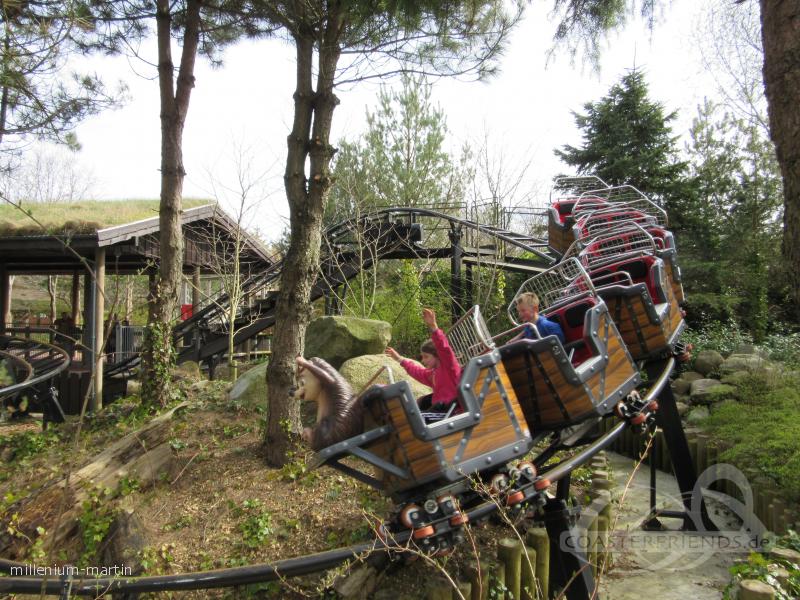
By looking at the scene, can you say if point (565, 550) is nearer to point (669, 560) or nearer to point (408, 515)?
point (408, 515)

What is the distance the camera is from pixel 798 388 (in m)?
6.50

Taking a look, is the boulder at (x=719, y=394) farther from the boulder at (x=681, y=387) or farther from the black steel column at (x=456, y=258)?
the black steel column at (x=456, y=258)

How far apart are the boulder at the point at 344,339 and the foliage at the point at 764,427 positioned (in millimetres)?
3779

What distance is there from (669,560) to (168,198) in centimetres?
640

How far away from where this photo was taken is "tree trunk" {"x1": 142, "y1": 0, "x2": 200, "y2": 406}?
21.3 feet

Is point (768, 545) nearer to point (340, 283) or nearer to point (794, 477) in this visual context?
point (794, 477)

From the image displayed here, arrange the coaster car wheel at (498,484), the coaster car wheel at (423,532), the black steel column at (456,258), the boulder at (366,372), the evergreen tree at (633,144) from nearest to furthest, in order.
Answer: the coaster car wheel at (423,532)
the coaster car wheel at (498,484)
the boulder at (366,372)
the black steel column at (456,258)
the evergreen tree at (633,144)

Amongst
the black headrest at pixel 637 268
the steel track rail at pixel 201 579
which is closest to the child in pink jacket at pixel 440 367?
the steel track rail at pixel 201 579

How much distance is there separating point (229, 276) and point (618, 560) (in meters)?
8.98

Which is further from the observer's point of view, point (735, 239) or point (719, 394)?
point (735, 239)

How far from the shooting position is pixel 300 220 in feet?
15.5

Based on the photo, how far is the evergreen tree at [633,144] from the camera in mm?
12812

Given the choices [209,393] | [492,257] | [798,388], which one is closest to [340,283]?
[492,257]

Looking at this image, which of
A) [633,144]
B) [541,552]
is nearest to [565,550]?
[541,552]
